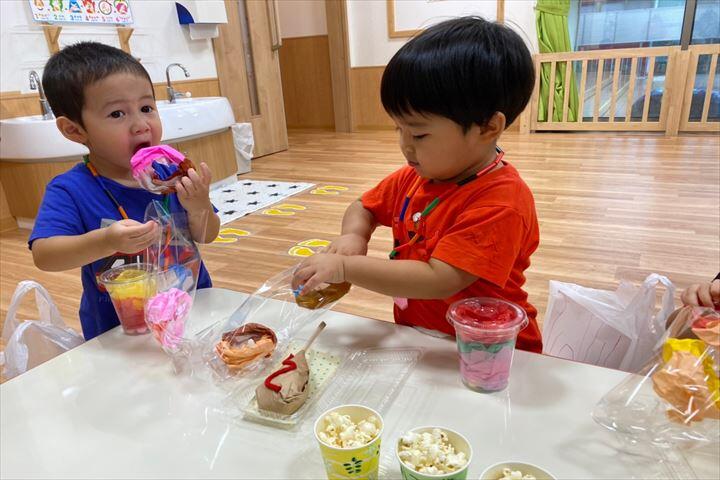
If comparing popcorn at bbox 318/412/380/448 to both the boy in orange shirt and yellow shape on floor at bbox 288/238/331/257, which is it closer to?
the boy in orange shirt

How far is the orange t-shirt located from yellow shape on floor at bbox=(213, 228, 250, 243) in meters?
2.01

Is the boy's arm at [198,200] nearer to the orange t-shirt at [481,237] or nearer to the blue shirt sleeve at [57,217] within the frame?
the blue shirt sleeve at [57,217]

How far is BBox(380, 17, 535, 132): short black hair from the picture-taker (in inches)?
29.3

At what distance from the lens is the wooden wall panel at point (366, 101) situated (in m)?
6.49

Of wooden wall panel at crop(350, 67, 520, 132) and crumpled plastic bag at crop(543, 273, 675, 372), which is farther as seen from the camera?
wooden wall panel at crop(350, 67, 520, 132)

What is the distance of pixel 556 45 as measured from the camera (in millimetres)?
5312

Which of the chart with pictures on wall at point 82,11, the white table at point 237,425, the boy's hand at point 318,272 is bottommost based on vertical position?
the white table at point 237,425

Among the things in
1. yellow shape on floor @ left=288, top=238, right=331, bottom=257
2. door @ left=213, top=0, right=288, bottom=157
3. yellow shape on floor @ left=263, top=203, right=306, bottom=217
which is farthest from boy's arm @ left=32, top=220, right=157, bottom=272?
door @ left=213, top=0, right=288, bottom=157

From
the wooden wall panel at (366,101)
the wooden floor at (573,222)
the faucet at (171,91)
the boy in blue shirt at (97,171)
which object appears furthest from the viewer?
the wooden wall panel at (366,101)

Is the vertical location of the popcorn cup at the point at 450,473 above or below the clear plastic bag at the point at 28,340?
above

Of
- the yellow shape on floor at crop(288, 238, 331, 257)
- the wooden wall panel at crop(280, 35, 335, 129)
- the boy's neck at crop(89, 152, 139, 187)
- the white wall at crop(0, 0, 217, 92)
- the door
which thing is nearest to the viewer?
the boy's neck at crop(89, 152, 139, 187)

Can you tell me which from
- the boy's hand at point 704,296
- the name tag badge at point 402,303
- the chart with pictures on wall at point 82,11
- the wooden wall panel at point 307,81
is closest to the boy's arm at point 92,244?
the name tag badge at point 402,303

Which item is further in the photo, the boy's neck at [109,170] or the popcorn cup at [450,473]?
the boy's neck at [109,170]

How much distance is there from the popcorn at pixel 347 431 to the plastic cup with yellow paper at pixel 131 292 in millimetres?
449
